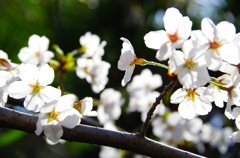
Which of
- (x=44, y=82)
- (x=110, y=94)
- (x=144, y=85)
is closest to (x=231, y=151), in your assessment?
(x=144, y=85)

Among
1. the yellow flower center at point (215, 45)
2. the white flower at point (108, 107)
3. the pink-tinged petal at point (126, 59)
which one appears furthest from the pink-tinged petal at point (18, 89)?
the white flower at point (108, 107)

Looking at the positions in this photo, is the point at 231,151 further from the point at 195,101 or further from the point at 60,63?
the point at 195,101

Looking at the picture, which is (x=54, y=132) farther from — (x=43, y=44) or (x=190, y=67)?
(x=43, y=44)

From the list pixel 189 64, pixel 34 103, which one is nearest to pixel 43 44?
pixel 34 103

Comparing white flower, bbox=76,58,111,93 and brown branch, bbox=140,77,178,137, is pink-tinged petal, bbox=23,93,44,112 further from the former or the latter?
white flower, bbox=76,58,111,93

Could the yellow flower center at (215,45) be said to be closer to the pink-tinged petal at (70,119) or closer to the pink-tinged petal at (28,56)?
the pink-tinged petal at (70,119)

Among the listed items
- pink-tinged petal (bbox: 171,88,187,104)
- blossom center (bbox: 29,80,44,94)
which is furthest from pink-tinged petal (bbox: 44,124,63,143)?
pink-tinged petal (bbox: 171,88,187,104)
